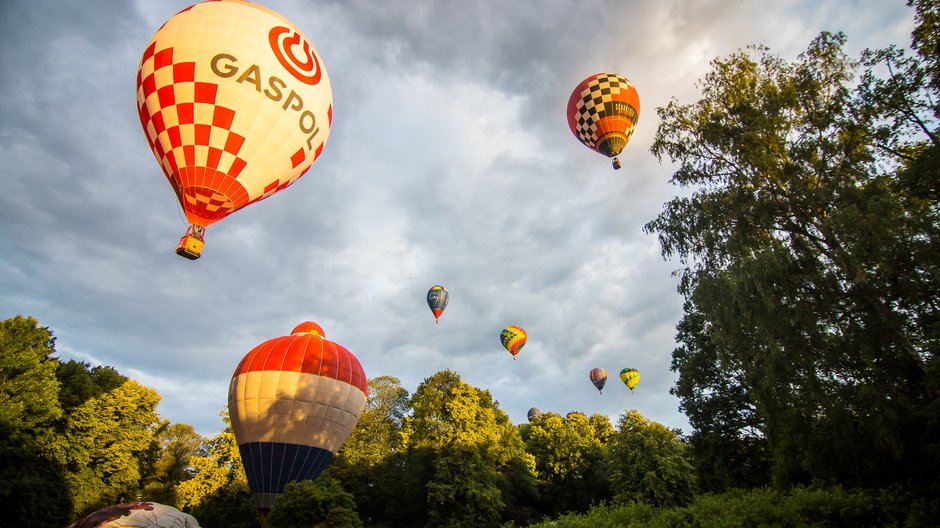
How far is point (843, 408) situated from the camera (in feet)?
36.6

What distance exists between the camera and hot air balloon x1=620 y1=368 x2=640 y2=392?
4469 centimetres

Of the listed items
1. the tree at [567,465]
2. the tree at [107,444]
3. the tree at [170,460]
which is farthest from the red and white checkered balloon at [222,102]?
the tree at [567,465]

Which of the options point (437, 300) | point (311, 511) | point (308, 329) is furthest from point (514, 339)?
point (311, 511)

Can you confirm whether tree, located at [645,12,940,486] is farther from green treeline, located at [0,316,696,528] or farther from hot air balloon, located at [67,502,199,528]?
hot air balloon, located at [67,502,199,528]

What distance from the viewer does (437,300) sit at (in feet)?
120

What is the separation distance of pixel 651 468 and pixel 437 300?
19585mm

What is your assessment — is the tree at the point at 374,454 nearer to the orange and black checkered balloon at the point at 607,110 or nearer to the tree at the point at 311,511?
the tree at the point at 311,511

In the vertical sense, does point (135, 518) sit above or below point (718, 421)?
below

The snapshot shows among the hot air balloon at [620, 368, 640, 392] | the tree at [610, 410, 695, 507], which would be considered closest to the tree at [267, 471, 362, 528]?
the tree at [610, 410, 695, 507]

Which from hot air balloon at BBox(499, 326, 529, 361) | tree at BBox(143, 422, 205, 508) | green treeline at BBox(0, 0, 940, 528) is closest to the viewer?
green treeline at BBox(0, 0, 940, 528)

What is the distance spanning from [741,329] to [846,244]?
11.1ft

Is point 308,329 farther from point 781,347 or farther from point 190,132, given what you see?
point 781,347

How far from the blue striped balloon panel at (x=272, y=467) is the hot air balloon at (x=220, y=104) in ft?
33.7

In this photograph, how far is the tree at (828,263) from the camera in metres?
10.7
